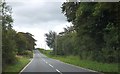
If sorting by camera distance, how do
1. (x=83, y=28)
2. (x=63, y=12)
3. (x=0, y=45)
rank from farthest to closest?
(x=63, y=12), (x=83, y=28), (x=0, y=45)

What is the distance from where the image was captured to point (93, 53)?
5316 cm

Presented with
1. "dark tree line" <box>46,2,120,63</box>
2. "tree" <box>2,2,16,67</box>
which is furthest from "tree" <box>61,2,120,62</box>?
"tree" <box>2,2,16,67</box>

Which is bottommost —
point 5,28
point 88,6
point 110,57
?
point 110,57

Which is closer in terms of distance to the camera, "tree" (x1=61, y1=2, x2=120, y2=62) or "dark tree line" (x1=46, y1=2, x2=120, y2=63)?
"dark tree line" (x1=46, y1=2, x2=120, y2=63)

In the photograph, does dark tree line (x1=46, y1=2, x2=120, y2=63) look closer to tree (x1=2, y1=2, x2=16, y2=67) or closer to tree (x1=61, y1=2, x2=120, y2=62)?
tree (x1=61, y1=2, x2=120, y2=62)

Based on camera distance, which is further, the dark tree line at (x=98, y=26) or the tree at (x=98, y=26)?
the tree at (x=98, y=26)

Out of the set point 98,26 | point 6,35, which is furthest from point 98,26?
point 6,35

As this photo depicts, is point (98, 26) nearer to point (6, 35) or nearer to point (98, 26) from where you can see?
point (98, 26)

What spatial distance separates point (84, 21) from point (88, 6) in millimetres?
4007

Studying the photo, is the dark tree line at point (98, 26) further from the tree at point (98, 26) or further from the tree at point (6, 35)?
the tree at point (6, 35)

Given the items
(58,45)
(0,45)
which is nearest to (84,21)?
(0,45)

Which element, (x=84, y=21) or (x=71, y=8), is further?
(x=71, y=8)

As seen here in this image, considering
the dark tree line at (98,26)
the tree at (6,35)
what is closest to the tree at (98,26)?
the dark tree line at (98,26)

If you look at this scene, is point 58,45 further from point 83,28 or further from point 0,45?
point 0,45
